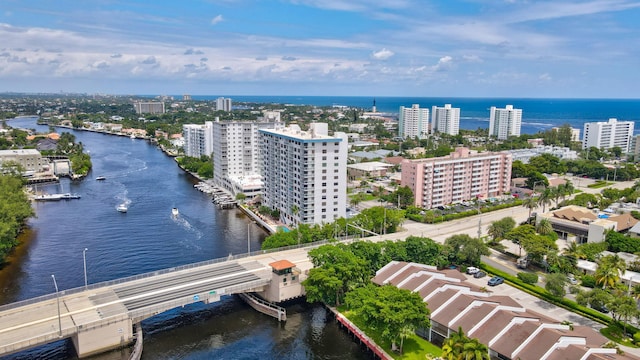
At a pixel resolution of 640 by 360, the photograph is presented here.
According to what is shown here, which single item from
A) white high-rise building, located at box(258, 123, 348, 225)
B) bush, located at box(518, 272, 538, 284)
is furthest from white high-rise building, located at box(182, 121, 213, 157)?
bush, located at box(518, 272, 538, 284)

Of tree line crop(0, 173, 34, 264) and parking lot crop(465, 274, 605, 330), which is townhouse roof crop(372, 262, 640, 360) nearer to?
parking lot crop(465, 274, 605, 330)

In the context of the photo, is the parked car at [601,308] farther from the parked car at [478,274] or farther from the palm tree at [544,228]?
the palm tree at [544,228]

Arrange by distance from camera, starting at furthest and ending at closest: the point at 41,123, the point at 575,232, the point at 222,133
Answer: the point at 41,123, the point at 222,133, the point at 575,232

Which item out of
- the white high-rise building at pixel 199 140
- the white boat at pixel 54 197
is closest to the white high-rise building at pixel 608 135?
the white high-rise building at pixel 199 140

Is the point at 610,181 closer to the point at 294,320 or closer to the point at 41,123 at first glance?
the point at 294,320

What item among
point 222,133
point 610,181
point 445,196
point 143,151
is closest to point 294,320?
point 445,196

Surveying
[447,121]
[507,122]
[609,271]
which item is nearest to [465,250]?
[609,271]
